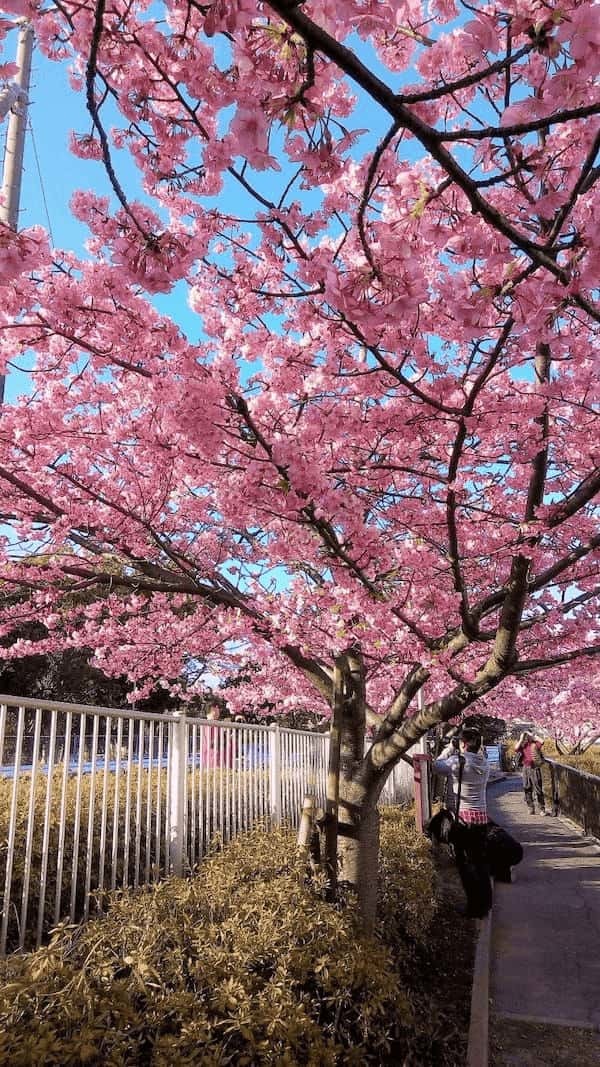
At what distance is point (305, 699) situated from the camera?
41.8 feet

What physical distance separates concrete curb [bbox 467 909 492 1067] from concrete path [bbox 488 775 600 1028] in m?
0.11

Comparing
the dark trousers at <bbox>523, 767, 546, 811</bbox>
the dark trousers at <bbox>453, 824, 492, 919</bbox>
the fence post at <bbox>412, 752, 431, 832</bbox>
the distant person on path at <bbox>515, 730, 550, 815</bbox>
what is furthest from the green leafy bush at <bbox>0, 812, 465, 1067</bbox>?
the dark trousers at <bbox>523, 767, 546, 811</bbox>

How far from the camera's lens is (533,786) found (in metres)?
16.4

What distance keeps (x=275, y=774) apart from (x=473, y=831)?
2313 millimetres

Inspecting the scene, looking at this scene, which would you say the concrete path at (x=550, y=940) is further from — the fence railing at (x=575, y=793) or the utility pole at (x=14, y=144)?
the utility pole at (x=14, y=144)

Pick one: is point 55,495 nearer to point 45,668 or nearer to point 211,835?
point 211,835

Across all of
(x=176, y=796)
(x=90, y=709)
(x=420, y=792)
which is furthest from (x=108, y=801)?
(x=420, y=792)

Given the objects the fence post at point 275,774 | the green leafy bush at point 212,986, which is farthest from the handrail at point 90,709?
the fence post at point 275,774

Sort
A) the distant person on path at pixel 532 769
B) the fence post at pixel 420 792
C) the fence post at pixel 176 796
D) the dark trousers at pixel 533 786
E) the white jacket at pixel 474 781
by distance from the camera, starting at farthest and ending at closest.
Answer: the dark trousers at pixel 533 786 < the distant person on path at pixel 532 769 < the fence post at pixel 420 792 < the white jacket at pixel 474 781 < the fence post at pixel 176 796

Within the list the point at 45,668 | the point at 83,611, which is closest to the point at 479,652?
the point at 83,611

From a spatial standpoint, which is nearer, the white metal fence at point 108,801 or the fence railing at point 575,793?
the white metal fence at point 108,801

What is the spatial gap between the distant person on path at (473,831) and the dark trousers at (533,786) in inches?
359

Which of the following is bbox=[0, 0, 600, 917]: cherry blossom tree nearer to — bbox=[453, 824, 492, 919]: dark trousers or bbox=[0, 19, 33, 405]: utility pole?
bbox=[453, 824, 492, 919]: dark trousers

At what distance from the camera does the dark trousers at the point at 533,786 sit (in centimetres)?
1609
